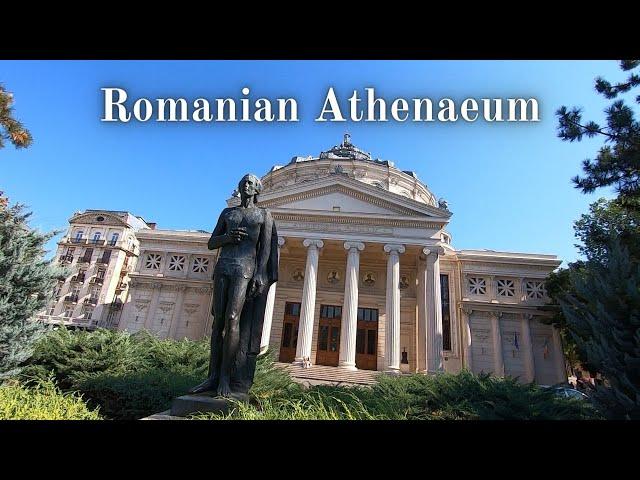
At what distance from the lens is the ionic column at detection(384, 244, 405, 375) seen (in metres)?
19.6

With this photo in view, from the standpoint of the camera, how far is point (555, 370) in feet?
80.2

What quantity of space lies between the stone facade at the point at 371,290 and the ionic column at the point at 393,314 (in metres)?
0.06

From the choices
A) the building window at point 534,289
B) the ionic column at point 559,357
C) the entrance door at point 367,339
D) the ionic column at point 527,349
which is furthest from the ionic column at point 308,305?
the ionic column at point 559,357

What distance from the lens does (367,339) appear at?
82.1 ft

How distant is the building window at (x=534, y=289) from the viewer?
86.1 feet

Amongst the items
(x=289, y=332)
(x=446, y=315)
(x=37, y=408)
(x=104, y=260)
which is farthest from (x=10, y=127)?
(x=104, y=260)

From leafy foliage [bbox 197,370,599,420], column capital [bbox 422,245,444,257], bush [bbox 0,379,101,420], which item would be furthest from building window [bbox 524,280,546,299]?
bush [bbox 0,379,101,420]

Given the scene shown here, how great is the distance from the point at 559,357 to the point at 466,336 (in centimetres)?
614

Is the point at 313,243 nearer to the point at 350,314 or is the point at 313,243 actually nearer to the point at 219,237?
the point at 350,314

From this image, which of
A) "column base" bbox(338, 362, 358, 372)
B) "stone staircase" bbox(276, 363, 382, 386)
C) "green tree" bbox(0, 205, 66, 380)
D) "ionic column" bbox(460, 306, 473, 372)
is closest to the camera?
"green tree" bbox(0, 205, 66, 380)

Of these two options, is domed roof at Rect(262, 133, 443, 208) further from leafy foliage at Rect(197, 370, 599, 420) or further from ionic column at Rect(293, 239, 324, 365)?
leafy foliage at Rect(197, 370, 599, 420)

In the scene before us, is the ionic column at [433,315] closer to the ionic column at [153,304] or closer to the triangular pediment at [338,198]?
the triangular pediment at [338,198]

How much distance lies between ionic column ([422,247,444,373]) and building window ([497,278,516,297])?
804cm
